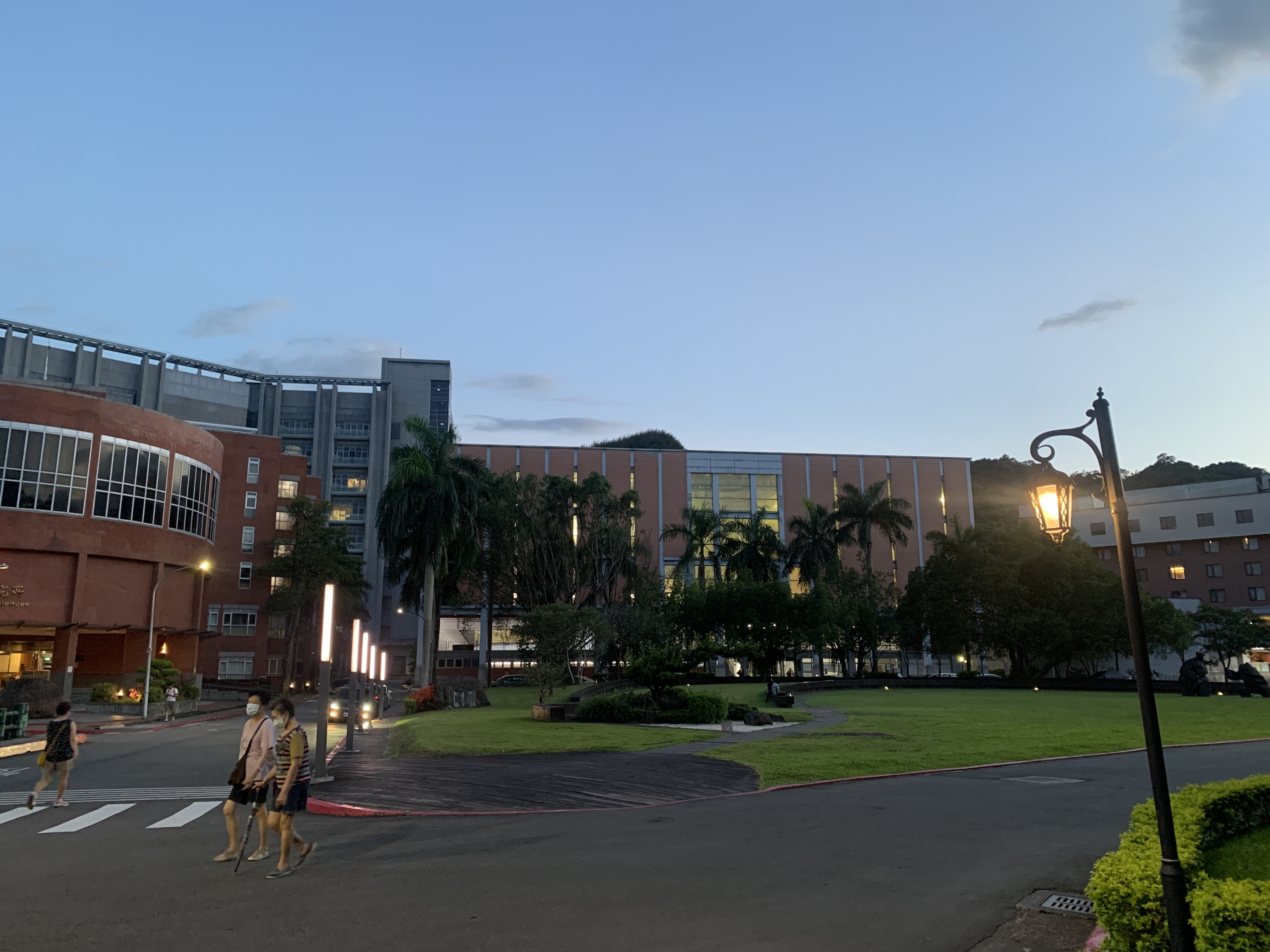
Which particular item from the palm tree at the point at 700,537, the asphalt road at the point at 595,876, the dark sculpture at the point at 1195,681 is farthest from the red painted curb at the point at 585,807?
the palm tree at the point at 700,537

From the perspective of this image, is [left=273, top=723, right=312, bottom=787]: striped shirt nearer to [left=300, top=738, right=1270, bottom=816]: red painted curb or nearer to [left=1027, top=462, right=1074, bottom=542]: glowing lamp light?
[left=300, top=738, right=1270, bottom=816]: red painted curb

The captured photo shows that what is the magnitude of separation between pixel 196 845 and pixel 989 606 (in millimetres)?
63015

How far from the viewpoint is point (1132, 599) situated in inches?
268

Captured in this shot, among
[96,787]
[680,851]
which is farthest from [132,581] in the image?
[680,851]

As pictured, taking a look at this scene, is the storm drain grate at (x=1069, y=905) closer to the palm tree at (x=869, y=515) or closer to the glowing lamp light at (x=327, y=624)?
Result: the glowing lamp light at (x=327, y=624)

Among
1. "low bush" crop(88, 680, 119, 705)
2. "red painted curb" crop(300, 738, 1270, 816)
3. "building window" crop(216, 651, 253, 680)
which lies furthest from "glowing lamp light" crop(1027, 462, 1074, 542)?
"building window" crop(216, 651, 253, 680)

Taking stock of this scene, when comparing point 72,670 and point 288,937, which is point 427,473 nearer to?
point 72,670

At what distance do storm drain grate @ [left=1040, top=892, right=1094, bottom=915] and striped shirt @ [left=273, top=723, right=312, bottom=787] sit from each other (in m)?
8.19

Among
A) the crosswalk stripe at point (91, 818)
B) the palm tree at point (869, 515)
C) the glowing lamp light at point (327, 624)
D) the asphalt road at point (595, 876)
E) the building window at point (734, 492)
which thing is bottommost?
the crosswalk stripe at point (91, 818)

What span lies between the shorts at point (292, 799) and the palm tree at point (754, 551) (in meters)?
63.0

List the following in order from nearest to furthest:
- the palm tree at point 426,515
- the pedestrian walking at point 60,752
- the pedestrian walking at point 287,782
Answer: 1. the pedestrian walking at point 287,782
2. the pedestrian walking at point 60,752
3. the palm tree at point 426,515

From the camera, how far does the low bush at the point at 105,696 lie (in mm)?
45344

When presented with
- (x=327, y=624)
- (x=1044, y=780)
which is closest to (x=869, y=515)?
(x=1044, y=780)

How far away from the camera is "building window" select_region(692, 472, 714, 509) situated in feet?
300
